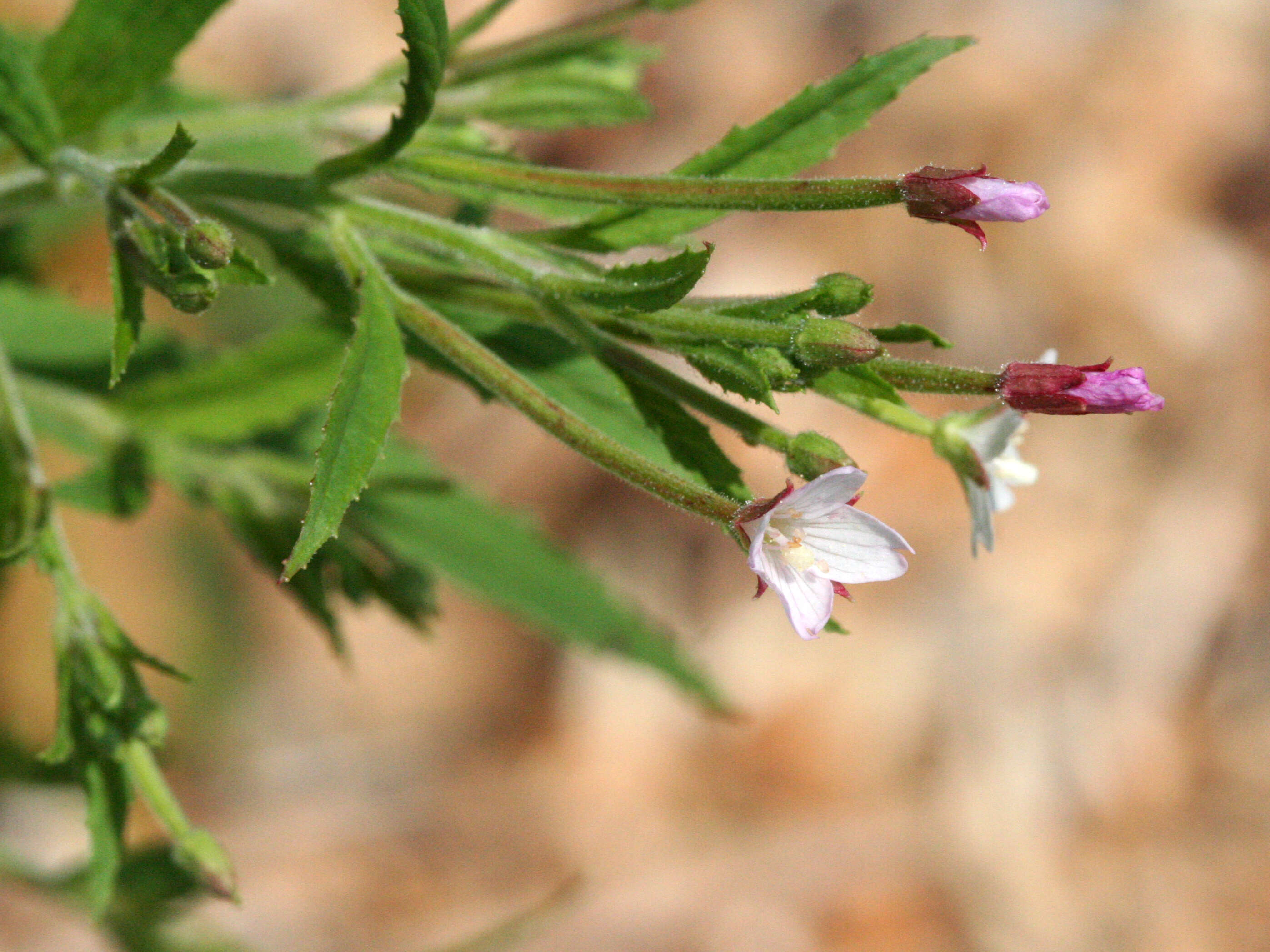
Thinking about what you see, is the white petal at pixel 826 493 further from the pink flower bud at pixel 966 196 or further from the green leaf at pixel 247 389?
the green leaf at pixel 247 389

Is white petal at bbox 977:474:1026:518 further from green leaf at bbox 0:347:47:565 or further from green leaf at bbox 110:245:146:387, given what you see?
green leaf at bbox 0:347:47:565

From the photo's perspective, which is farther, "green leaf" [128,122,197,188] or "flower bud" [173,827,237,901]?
"flower bud" [173,827,237,901]

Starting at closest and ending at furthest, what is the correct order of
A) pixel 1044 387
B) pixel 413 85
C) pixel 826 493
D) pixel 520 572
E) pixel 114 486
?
pixel 826 493 → pixel 1044 387 → pixel 413 85 → pixel 114 486 → pixel 520 572

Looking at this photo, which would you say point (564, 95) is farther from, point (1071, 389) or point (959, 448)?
point (1071, 389)

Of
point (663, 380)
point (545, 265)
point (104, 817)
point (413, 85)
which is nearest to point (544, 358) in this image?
point (545, 265)

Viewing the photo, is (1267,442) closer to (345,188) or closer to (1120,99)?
(1120,99)

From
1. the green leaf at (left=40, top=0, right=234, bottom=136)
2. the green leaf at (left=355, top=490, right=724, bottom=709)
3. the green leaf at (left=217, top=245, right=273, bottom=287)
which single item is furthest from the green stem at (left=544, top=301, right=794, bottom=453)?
the green leaf at (left=355, top=490, right=724, bottom=709)

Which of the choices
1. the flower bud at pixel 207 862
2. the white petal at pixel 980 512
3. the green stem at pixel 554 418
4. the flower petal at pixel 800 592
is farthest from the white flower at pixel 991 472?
the flower bud at pixel 207 862

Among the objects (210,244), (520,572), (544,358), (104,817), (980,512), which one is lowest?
(520,572)
